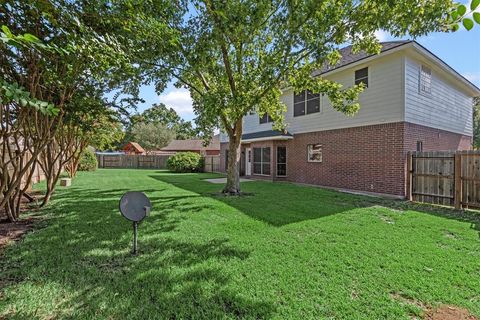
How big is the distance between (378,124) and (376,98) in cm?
103

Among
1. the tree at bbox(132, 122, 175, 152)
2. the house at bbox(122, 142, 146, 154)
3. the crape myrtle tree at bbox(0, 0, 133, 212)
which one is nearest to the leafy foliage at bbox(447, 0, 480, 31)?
the crape myrtle tree at bbox(0, 0, 133, 212)

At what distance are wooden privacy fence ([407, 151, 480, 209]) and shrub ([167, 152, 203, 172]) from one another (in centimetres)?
1605

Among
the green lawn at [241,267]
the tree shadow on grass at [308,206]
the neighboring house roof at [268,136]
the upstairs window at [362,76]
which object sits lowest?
the green lawn at [241,267]

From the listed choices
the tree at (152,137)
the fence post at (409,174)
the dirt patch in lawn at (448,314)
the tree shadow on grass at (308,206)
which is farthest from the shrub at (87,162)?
the tree at (152,137)

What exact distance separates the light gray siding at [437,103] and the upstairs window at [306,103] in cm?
397

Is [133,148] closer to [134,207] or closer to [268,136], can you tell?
[268,136]

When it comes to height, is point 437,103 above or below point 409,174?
above

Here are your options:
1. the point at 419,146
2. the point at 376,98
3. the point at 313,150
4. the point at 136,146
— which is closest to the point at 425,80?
the point at 376,98

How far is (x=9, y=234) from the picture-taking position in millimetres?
4746

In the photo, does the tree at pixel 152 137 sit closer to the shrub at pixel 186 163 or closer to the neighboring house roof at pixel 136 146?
the neighboring house roof at pixel 136 146

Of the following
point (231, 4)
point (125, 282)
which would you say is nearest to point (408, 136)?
point (231, 4)

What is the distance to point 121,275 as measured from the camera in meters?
3.25

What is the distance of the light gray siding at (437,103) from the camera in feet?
31.6

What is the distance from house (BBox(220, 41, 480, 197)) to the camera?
9523 millimetres
